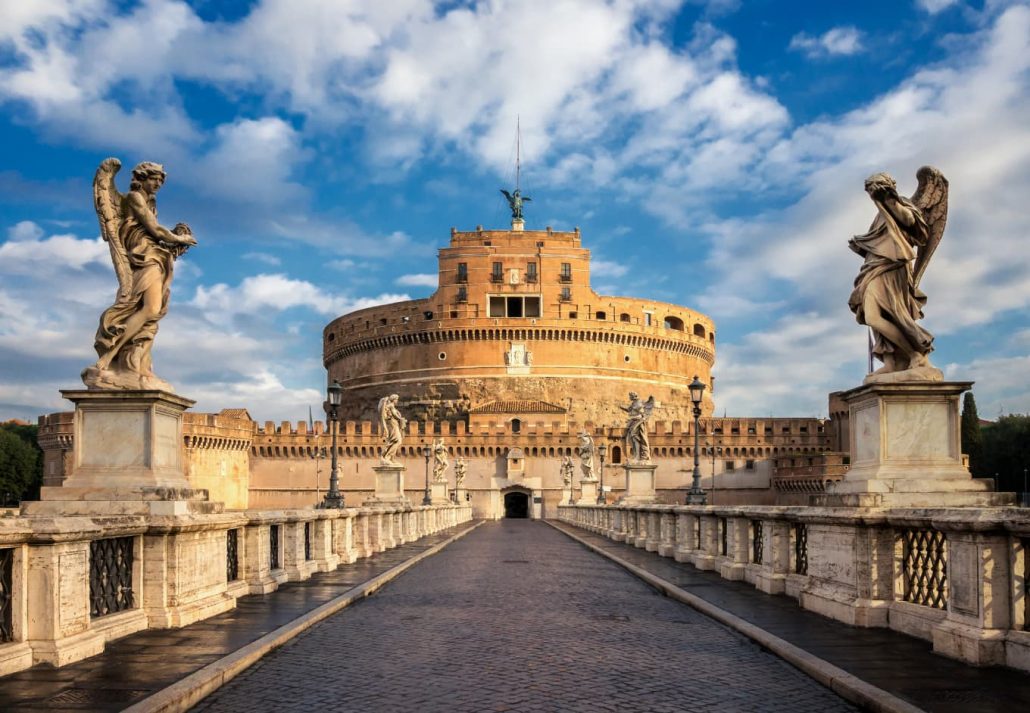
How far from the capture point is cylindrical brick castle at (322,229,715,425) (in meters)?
92.1

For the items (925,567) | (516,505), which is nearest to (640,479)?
(925,567)

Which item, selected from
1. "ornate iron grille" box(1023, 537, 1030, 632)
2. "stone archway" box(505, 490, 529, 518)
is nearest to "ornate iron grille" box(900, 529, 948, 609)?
"ornate iron grille" box(1023, 537, 1030, 632)

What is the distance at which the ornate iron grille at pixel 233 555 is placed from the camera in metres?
10.9

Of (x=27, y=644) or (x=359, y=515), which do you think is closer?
(x=27, y=644)

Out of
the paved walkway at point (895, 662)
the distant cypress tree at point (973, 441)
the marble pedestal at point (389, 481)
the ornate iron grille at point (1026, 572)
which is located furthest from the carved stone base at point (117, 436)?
the distant cypress tree at point (973, 441)

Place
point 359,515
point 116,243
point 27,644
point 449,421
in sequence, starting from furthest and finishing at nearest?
point 449,421
point 359,515
point 116,243
point 27,644

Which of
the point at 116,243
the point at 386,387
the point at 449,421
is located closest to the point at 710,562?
the point at 116,243

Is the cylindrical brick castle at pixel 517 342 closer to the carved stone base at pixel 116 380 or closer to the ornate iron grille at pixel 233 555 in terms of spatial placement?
the ornate iron grille at pixel 233 555

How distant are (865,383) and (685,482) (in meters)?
73.4

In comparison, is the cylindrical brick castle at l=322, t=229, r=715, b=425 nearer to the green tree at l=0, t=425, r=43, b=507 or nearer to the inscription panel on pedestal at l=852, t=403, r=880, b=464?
the green tree at l=0, t=425, r=43, b=507

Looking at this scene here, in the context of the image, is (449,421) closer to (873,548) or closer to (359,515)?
(359,515)

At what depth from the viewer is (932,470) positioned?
28.9 ft

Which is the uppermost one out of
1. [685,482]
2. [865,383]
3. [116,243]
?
[116,243]

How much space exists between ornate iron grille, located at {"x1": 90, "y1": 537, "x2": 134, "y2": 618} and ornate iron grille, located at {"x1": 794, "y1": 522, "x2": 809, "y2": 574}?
6.30 metres
